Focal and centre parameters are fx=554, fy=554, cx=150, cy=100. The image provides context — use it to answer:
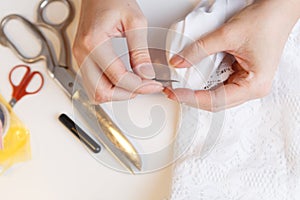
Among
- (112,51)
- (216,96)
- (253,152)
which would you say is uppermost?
(112,51)

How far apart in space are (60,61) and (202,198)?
27 centimetres

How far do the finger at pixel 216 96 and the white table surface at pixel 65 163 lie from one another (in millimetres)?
68

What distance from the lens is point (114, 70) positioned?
0.65 metres

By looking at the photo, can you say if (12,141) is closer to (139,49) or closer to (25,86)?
(25,86)

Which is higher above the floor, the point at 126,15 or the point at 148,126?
the point at 126,15

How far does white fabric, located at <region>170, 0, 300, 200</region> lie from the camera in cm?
71

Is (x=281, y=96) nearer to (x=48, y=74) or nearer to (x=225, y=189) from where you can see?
(x=225, y=189)

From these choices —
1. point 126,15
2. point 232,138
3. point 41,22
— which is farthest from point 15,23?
point 232,138

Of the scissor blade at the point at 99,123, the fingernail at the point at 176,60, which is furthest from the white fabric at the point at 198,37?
the scissor blade at the point at 99,123

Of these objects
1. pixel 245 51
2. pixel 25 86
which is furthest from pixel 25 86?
pixel 245 51

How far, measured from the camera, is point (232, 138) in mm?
731

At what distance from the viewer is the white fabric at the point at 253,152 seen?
0.71 m

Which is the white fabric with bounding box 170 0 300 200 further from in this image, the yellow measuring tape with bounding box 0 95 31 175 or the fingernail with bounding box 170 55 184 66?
the yellow measuring tape with bounding box 0 95 31 175

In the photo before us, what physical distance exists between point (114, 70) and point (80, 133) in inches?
5.7
